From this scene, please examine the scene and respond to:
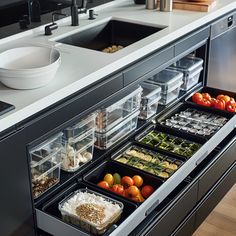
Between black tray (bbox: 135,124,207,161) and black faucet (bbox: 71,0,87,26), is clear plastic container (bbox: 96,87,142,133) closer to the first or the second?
black tray (bbox: 135,124,207,161)

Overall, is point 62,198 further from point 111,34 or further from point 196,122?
point 111,34

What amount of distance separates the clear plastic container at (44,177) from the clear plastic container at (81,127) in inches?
6.1

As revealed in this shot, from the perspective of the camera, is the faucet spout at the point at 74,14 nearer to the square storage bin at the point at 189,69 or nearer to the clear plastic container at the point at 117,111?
the clear plastic container at the point at 117,111

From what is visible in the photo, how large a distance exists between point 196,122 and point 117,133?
19.3 inches

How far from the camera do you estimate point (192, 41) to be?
8.44ft

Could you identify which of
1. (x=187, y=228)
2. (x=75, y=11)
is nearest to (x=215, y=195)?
(x=187, y=228)

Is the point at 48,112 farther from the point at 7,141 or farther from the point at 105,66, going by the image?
the point at 105,66

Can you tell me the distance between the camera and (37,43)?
221cm

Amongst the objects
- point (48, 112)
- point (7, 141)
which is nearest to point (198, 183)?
point (48, 112)

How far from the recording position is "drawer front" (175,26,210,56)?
2.47 metres

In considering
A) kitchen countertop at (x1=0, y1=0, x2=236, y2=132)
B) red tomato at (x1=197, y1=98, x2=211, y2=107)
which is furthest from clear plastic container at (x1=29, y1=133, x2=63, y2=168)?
red tomato at (x1=197, y1=98, x2=211, y2=107)

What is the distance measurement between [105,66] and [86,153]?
42cm

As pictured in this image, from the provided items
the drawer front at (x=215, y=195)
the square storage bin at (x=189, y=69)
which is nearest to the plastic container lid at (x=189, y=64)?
the square storage bin at (x=189, y=69)

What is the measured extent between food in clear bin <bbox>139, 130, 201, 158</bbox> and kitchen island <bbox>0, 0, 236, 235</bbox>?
0.11 m
